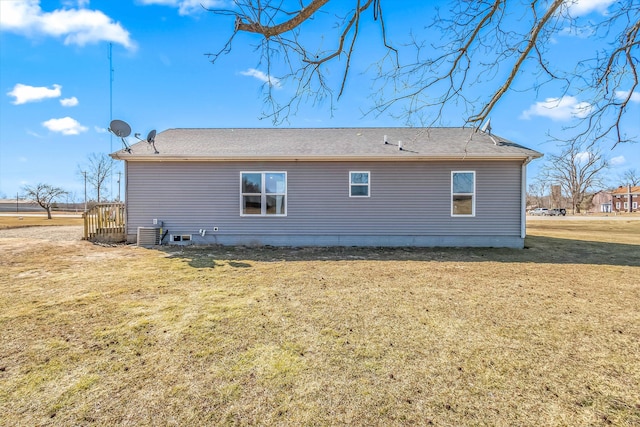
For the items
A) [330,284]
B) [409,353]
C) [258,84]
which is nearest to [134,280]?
[330,284]

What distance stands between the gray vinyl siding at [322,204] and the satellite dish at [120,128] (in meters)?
1.03

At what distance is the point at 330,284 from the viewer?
5.14m

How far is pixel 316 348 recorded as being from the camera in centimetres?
285

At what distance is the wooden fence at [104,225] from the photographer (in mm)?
9398

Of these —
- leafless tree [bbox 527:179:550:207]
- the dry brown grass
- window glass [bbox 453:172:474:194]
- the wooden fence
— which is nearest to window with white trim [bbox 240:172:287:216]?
the wooden fence

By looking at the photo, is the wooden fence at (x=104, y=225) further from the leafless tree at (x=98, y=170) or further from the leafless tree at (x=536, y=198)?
the leafless tree at (x=536, y=198)

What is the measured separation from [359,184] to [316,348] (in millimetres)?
6805

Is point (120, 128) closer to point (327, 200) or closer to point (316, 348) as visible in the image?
point (327, 200)

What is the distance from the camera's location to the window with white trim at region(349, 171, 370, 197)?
Answer: 30.0 feet

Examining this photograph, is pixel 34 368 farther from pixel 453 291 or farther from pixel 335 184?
pixel 335 184

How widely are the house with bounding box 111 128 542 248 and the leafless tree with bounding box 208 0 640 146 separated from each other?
4.84m

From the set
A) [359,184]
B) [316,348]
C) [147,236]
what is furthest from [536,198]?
[316,348]

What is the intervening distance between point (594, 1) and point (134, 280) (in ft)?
26.5

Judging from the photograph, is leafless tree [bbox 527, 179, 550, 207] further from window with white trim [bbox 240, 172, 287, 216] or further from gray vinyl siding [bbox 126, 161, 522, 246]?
window with white trim [bbox 240, 172, 287, 216]
